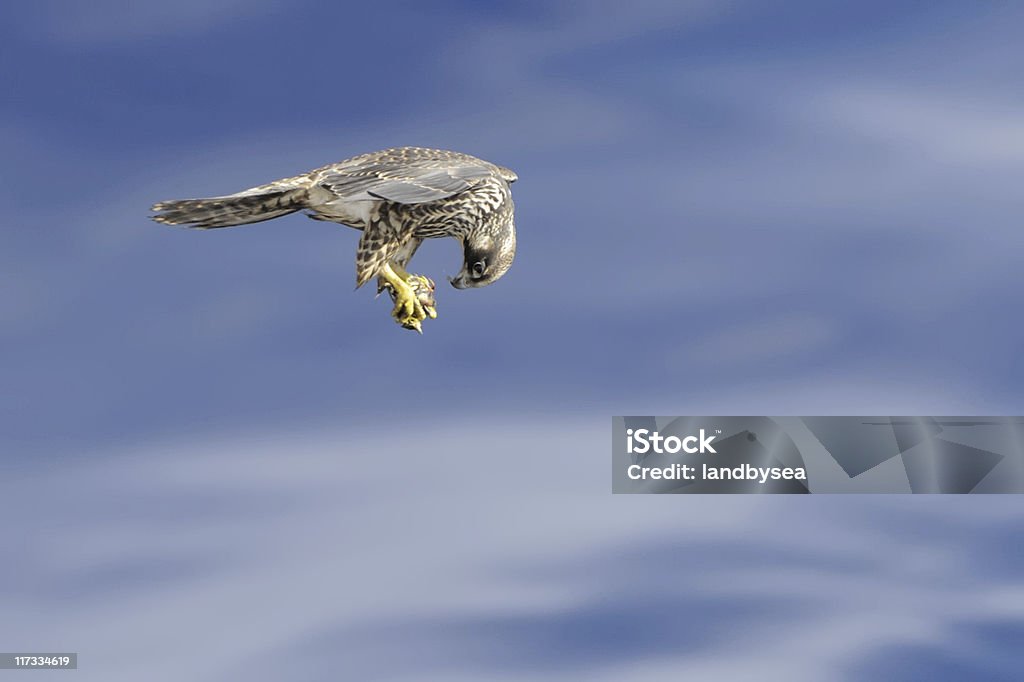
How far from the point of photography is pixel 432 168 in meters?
21.1

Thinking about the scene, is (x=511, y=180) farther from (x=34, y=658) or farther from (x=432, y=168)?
(x=34, y=658)

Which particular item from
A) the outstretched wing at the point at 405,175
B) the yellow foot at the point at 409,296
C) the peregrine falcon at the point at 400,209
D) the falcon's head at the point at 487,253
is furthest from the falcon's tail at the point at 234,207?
the falcon's head at the point at 487,253

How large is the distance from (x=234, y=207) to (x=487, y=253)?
3135 millimetres

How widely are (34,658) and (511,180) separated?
8197mm

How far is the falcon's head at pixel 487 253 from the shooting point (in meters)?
21.9

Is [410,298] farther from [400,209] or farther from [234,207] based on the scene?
[234,207]

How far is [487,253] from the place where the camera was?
72.3ft

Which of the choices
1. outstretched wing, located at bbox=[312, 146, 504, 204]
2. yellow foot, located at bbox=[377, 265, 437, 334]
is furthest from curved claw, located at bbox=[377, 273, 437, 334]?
outstretched wing, located at bbox=[312, 146, 504, 204]

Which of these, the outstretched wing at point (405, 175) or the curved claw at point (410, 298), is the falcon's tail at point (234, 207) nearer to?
the outstretched wing at point (405, 175)

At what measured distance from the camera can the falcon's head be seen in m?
21.9

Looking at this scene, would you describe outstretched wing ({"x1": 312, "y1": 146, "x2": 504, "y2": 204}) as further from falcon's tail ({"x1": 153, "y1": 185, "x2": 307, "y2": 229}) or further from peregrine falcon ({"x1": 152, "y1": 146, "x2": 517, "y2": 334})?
falcon's tail ({"x1": 153, "y1": 185, "x2": 307, "y2": 229})

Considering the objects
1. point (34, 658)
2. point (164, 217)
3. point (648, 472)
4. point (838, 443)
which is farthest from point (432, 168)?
point (34, 658)

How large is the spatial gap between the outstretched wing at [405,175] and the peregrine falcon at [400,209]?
0.01m

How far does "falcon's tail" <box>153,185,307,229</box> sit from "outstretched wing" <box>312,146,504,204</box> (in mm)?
408
